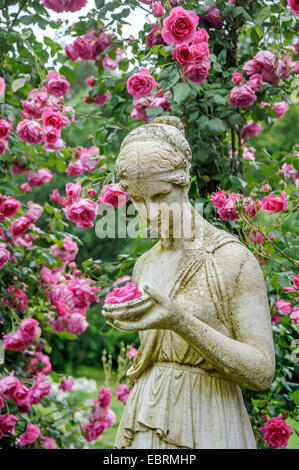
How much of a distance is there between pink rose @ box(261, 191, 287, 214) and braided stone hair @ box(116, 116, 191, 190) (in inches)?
31.9

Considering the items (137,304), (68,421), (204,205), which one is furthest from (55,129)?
(68,421)

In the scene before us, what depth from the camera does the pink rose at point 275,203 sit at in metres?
2.74

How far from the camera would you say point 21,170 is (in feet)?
14.9

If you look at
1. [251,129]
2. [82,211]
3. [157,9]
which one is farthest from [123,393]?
[157,9]

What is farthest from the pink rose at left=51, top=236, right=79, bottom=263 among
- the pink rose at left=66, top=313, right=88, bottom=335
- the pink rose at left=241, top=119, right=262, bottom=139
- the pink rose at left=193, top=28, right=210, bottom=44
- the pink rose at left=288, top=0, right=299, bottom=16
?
the pink rose at left=288, top=0, right=299, bottom=16

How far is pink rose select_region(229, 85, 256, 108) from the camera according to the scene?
3.02 meters

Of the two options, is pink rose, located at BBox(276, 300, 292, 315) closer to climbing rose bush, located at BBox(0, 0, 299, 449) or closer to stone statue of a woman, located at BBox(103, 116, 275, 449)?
climbing rose bush, located at BBox(0, 0, 299, 449)

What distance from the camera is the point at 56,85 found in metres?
3.61

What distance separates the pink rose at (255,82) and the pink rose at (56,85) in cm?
114

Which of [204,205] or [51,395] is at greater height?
[204,205]

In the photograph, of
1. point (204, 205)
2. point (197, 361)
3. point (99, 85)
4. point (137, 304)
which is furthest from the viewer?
point (99, 85)

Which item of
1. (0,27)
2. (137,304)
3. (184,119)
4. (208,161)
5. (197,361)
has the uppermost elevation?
(0,27)

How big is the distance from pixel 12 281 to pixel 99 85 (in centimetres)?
156

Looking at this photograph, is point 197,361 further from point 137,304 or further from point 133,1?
point 133,1
